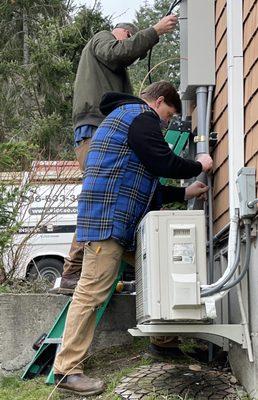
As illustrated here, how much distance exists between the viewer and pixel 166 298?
324 centimetres

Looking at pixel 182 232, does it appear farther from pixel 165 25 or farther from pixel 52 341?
pixel 165 25

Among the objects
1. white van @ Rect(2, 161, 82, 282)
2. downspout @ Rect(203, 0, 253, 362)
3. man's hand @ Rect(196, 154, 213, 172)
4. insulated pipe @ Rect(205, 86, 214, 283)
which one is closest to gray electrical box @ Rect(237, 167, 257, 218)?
downspout @ Rect(203, 0, 253, 362)

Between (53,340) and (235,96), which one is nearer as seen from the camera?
(235,96)

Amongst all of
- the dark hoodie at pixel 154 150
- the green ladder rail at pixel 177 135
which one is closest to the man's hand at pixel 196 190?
the green ladder rail at pixel 177 135

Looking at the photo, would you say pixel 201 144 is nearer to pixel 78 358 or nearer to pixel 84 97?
pixel 84 97

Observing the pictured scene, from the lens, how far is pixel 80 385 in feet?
12.1

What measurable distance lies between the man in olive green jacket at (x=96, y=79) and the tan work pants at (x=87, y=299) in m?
0.75

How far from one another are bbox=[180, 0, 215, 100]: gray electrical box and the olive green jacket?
0.45 m

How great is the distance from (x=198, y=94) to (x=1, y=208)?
7.27 feet

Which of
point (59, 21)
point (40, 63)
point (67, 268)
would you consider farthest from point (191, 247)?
point (59, 21)

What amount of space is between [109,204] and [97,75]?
1.27 m

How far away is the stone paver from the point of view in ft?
11.2

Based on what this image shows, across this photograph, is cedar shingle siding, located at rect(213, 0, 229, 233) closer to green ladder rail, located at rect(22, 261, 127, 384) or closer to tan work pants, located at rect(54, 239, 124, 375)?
green ladder rail, located at rect(22, 261, 127, 384)

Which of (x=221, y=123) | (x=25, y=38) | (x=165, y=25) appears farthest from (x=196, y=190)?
(x=25, y=38)
